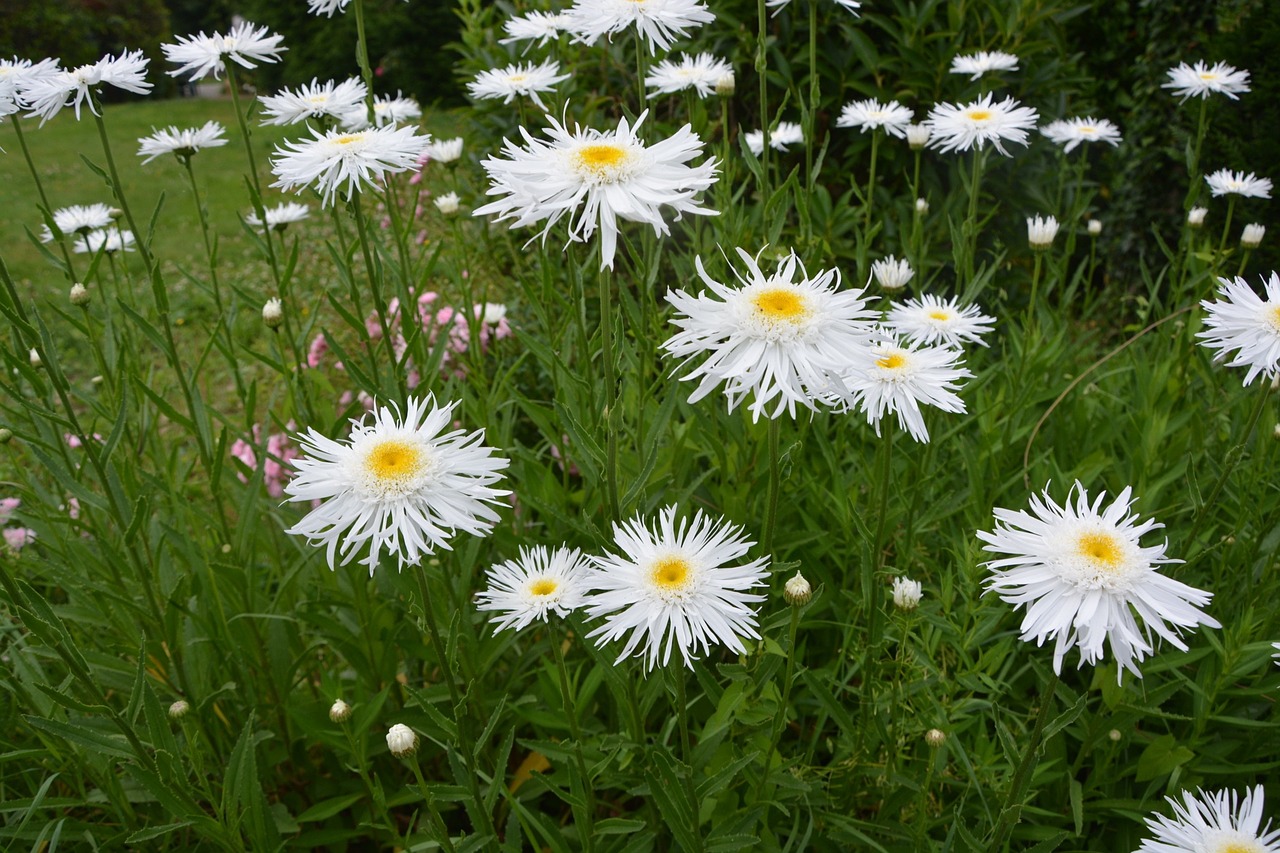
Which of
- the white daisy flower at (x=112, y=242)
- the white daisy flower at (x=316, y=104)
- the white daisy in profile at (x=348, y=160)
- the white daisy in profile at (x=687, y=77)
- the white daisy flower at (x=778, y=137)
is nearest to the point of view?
the white daisy in profile at (x=348, y=160)

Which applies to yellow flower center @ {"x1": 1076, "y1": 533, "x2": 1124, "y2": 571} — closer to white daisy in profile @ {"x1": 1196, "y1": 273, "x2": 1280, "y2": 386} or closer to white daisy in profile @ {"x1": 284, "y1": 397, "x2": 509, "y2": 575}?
white daisy in profile @ {"x1": 1196, "y1": 273, "x2": 1280, "y2": 386}

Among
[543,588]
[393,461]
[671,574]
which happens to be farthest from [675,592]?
[393,461]

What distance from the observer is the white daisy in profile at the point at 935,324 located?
1.95m

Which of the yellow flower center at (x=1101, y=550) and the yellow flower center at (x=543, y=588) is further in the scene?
the yellow flower center at (x=543, y=588)

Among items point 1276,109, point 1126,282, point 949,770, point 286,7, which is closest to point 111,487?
point 949,770

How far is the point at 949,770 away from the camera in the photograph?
6.82 feet

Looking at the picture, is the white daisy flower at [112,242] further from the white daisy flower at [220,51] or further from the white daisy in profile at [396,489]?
the white daisy in profile at [396,489]

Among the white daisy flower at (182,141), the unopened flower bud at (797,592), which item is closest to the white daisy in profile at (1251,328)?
the unopened flower bud at (797,592)

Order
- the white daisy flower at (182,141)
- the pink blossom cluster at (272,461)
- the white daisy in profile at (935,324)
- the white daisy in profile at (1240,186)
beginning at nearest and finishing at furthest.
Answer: the white daisy in profile at (935,324)
the white daisy flower at (182,141)
the white daisy in profile at (1240,186)
the pink blossom cluster at (272,461)

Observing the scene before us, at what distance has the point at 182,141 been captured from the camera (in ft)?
7.79

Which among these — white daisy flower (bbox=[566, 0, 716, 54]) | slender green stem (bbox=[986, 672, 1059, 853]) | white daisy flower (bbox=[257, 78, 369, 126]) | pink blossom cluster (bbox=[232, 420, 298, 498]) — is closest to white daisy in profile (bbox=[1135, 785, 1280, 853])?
slender green stem (bbox=[986, 672, 1059, 853])

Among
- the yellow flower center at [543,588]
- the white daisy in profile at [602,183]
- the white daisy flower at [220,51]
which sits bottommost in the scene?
the yellow flower center at [543,588]

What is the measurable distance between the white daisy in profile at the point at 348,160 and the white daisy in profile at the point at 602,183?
0.51 m

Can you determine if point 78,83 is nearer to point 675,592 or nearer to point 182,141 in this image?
point 182,141
